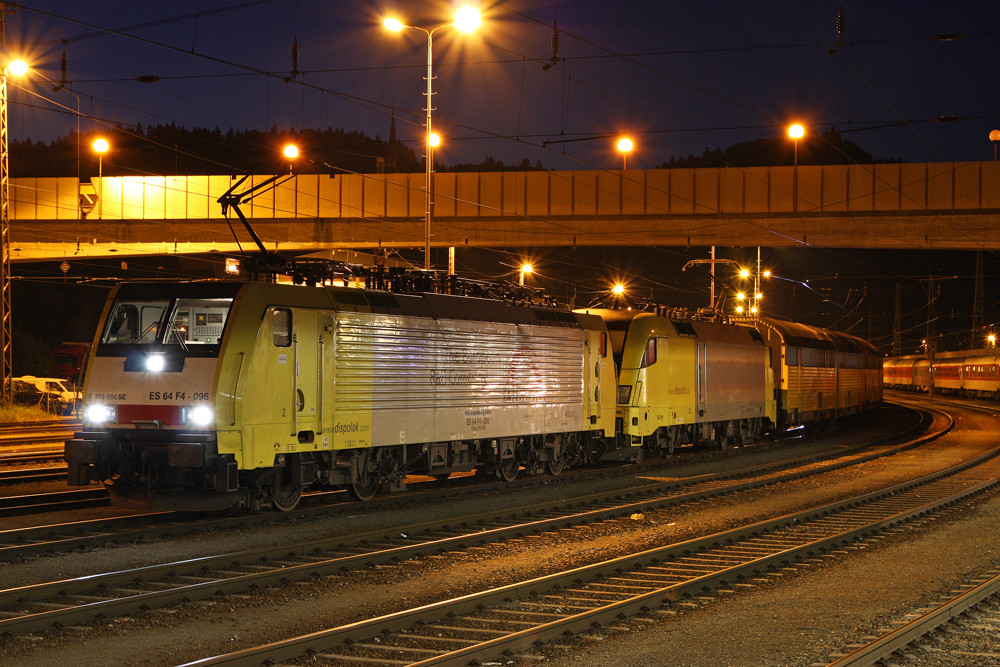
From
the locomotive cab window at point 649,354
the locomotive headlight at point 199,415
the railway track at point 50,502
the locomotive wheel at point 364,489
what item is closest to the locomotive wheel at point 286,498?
the locomotive wheel at point 364,489

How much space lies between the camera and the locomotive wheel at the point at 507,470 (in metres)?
20.0

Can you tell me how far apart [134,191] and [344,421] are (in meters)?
27.2

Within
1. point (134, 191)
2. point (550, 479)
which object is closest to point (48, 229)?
point (134, 191)

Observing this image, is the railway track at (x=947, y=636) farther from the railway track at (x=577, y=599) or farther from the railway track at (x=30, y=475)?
the railway track at (x=30, y=475)

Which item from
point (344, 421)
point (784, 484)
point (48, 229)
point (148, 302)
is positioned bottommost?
point (784, 484)

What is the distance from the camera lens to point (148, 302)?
47.1ft

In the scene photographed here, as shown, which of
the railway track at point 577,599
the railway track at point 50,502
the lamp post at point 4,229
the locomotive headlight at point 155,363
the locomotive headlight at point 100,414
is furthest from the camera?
the lamp post at point 4,229

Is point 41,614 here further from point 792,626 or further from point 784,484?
point 784,484

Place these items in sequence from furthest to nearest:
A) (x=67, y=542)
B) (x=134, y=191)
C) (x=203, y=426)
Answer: (x=134, y=191), (x=203, y=426), (x=67, y=542)

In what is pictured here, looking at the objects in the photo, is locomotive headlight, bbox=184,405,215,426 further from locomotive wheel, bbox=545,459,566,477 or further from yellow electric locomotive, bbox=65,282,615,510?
locomotive wheel, bbox=545,459,566,477

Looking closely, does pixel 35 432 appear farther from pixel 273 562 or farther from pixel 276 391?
pixel 273 562

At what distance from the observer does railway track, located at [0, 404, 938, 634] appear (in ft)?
30.5

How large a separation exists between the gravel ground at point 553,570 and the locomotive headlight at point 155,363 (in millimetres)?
2300

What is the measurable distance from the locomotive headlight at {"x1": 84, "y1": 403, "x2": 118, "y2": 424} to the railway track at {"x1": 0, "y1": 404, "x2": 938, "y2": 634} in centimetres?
149
